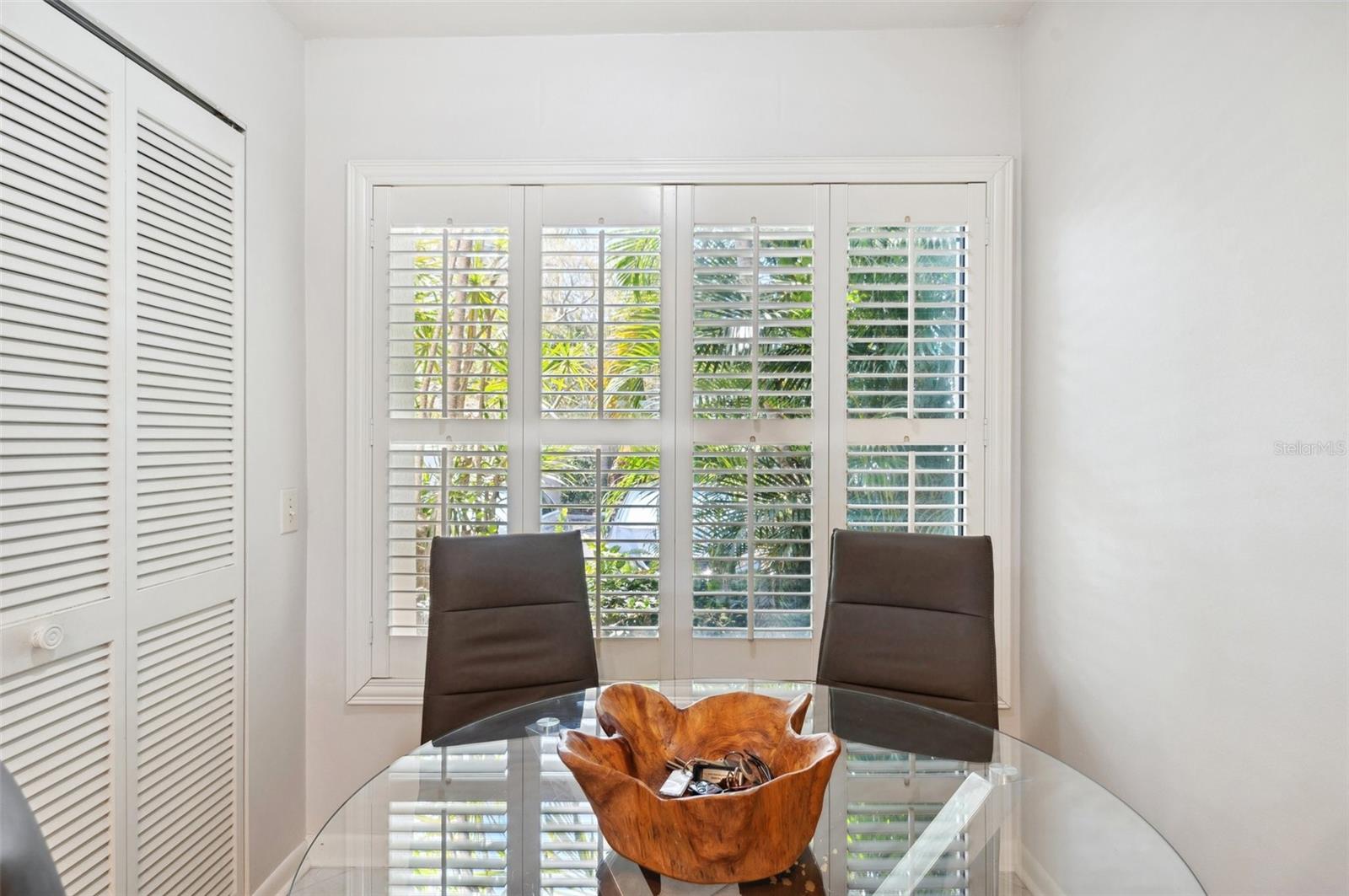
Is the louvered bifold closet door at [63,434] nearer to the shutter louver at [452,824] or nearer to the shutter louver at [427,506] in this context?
the shutter louver at [452,824]

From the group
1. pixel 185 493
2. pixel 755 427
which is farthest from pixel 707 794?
pixel 185 493

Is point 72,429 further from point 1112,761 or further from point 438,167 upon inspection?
point 1112,761

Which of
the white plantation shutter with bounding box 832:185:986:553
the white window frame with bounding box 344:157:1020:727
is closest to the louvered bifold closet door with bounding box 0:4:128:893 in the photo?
the white window frame with bounding box 344:157:1020:727

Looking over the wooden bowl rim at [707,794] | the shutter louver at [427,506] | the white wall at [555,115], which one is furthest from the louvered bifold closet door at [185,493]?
the wooden bowl rim at [707,794]

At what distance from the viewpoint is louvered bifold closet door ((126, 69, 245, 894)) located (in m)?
1.64

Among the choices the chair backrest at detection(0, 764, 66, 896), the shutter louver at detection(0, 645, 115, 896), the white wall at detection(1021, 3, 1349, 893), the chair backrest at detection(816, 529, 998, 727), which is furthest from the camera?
the chair backrest at detection(816, 529, 998, 727)

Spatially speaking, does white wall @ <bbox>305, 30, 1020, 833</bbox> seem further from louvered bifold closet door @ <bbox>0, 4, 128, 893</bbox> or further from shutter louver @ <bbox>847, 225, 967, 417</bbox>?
louvered bifold closet door @ <bbox>0, 4, 128, 893</bbox>

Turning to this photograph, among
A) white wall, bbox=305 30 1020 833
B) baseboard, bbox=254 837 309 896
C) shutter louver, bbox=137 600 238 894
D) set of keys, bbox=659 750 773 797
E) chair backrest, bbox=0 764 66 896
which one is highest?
white wall, bbox=305 30 1020 833

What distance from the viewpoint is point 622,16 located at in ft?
7.34

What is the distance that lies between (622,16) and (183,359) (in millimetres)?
1654

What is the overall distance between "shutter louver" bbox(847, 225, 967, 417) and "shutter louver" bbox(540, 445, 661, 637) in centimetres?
74

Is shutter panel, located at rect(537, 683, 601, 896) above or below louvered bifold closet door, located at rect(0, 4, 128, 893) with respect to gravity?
below

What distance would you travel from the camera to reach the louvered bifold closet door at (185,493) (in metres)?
1.64

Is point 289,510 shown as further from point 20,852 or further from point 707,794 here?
point 707,794
